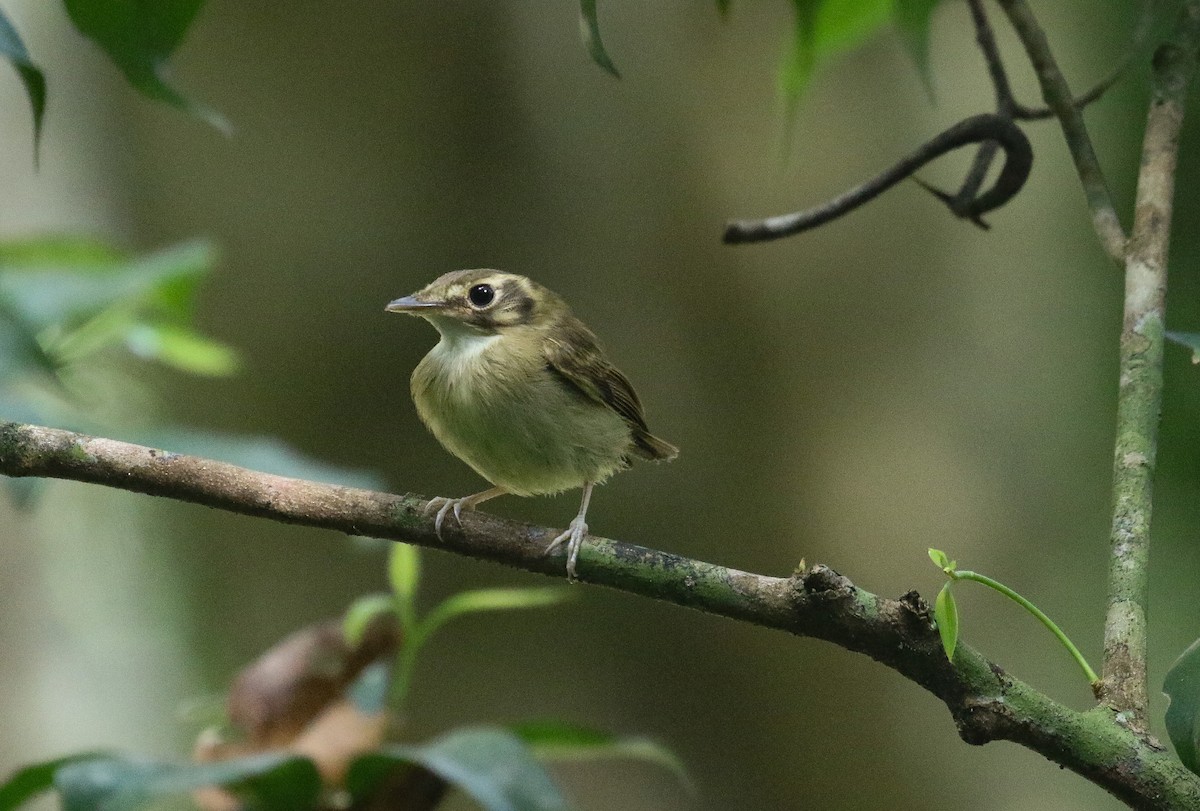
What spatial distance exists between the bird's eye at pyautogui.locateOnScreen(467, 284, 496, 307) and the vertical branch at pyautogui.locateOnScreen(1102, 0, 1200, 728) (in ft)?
3.74

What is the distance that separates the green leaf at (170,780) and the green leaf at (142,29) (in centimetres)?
115

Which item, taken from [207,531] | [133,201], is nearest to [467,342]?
[207,531]

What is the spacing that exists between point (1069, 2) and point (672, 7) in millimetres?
1389

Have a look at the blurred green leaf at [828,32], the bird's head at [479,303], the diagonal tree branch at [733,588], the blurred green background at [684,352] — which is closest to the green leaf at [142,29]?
the diagonal tree branch at [733,588]

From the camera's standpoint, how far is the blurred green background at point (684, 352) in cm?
388

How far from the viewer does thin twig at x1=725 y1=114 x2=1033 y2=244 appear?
1620 millimetres

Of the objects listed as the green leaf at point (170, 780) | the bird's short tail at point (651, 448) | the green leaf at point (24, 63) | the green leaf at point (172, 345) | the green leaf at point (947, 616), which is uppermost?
the green leaf at point (24, 63)

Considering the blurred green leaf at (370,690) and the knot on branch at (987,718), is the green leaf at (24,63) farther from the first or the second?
the blurred green leaf at (370,690)

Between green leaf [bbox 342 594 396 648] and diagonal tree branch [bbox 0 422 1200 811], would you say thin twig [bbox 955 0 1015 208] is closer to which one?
diagonal tree branch [bbox 0 422 1200 811]

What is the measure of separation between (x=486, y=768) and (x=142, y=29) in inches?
53.7

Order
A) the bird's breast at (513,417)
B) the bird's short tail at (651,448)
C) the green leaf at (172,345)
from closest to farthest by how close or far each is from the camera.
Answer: the bird's breast at (513,417) < the bird's short tail at (651,448) < the green leaf at (172,345)

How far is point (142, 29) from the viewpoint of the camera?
153 cm

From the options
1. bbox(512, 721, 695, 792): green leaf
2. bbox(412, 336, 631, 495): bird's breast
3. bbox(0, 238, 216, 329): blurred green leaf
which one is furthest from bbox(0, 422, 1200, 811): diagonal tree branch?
bbox(0, 238, 216, 329): blurred green leaf

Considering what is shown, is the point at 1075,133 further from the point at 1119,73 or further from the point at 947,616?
the point at 947,616
